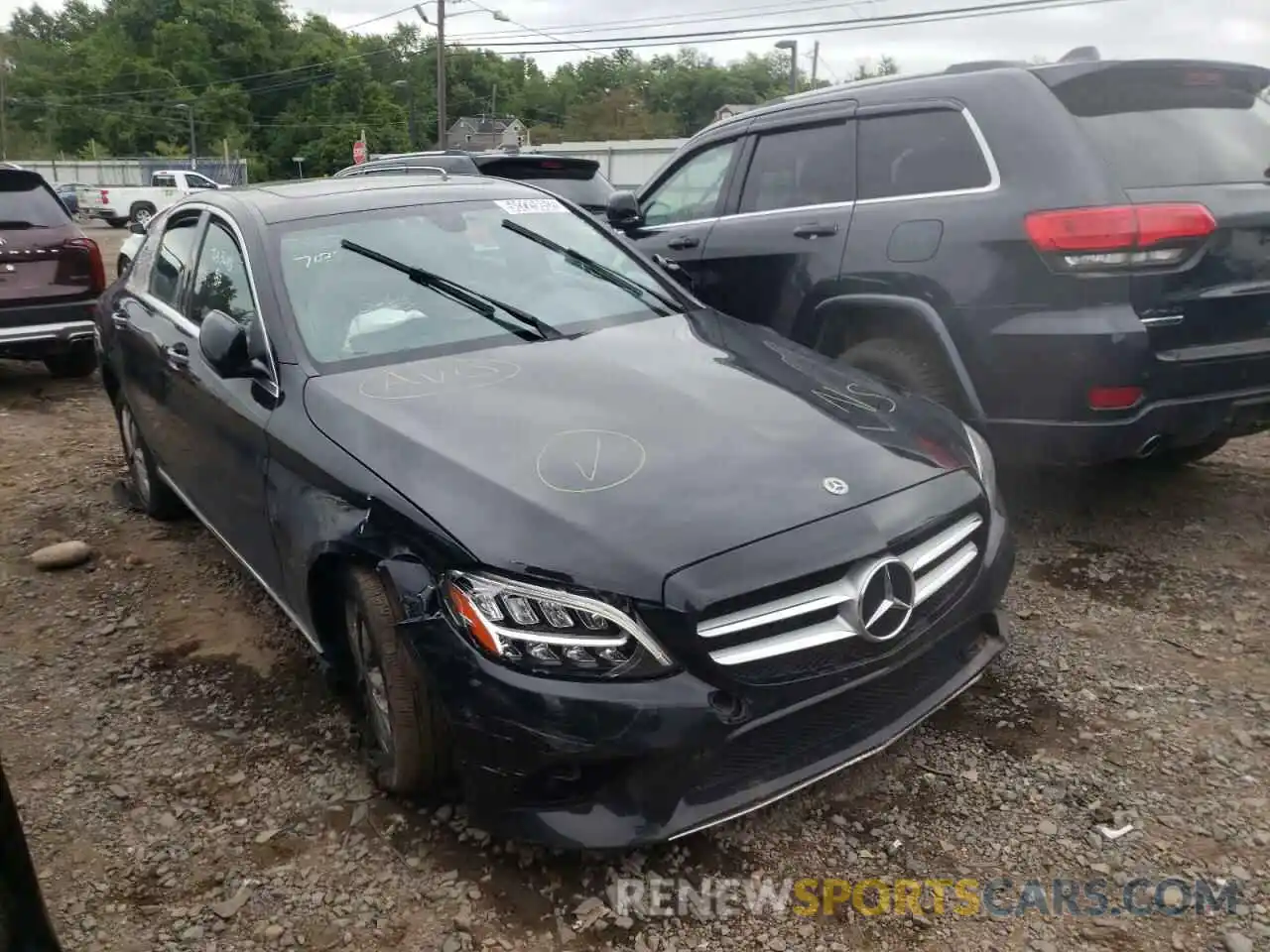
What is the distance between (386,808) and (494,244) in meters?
2.04

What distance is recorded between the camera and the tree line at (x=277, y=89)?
7825cm

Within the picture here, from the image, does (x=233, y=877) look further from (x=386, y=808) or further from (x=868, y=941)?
(x=868, y=941)

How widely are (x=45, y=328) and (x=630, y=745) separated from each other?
6.76 m

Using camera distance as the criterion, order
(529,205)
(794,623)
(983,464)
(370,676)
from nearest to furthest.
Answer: (794,623), (370,676), (983,464), (529,205)

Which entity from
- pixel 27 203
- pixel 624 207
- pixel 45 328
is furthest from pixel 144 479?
pixel 27 203

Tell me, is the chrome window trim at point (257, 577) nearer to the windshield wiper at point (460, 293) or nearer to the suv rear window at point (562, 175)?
the windshield wiper at point (460, 293)

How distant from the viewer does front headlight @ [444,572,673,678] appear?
216cm

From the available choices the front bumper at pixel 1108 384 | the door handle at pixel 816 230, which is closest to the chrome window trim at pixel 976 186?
the door handle at pixel 816 230

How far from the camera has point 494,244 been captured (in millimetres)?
3711

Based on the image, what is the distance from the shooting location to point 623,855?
248 centimetres

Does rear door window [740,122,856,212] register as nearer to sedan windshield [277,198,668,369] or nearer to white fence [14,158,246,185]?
sedan windshield [277,198,668,369]

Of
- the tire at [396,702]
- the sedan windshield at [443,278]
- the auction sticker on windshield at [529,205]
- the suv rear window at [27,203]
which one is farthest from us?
the suv rear window at [27,203]

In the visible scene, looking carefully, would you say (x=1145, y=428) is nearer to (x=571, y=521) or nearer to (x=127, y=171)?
(x=571, y=521)

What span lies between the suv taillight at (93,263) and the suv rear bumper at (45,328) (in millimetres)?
143
